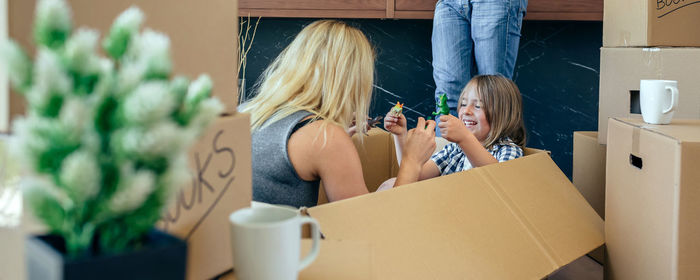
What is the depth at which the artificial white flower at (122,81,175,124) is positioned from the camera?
314mm

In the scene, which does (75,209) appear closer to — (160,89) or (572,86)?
(160,89)

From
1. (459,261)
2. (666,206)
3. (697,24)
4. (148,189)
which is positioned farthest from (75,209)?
(697,24)

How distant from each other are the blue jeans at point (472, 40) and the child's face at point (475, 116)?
19 centimetres

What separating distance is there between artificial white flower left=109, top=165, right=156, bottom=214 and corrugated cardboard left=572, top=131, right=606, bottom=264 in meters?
1.37

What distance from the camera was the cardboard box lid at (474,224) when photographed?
2.82 feet

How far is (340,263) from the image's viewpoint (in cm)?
66

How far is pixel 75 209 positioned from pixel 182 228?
239mm

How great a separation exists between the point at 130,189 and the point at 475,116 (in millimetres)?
1623

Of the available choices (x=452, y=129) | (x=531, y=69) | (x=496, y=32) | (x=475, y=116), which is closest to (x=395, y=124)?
(x=452, y=129)

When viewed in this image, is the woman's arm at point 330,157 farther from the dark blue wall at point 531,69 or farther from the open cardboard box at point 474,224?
the dark blue wall at point 531,69

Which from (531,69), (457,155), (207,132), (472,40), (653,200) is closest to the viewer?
(207,132)

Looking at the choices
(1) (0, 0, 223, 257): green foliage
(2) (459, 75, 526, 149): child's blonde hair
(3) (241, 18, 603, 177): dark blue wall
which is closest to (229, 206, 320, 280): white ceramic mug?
(1) (0, 0, 223, 257): green foliage

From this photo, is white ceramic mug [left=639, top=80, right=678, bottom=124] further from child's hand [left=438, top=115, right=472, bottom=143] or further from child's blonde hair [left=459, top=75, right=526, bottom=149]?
child's blonde hair [left=459, top=75, right=526, bottom=149]

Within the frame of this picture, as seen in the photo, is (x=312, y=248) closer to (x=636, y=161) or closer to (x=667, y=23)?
(x=636, y=161)
